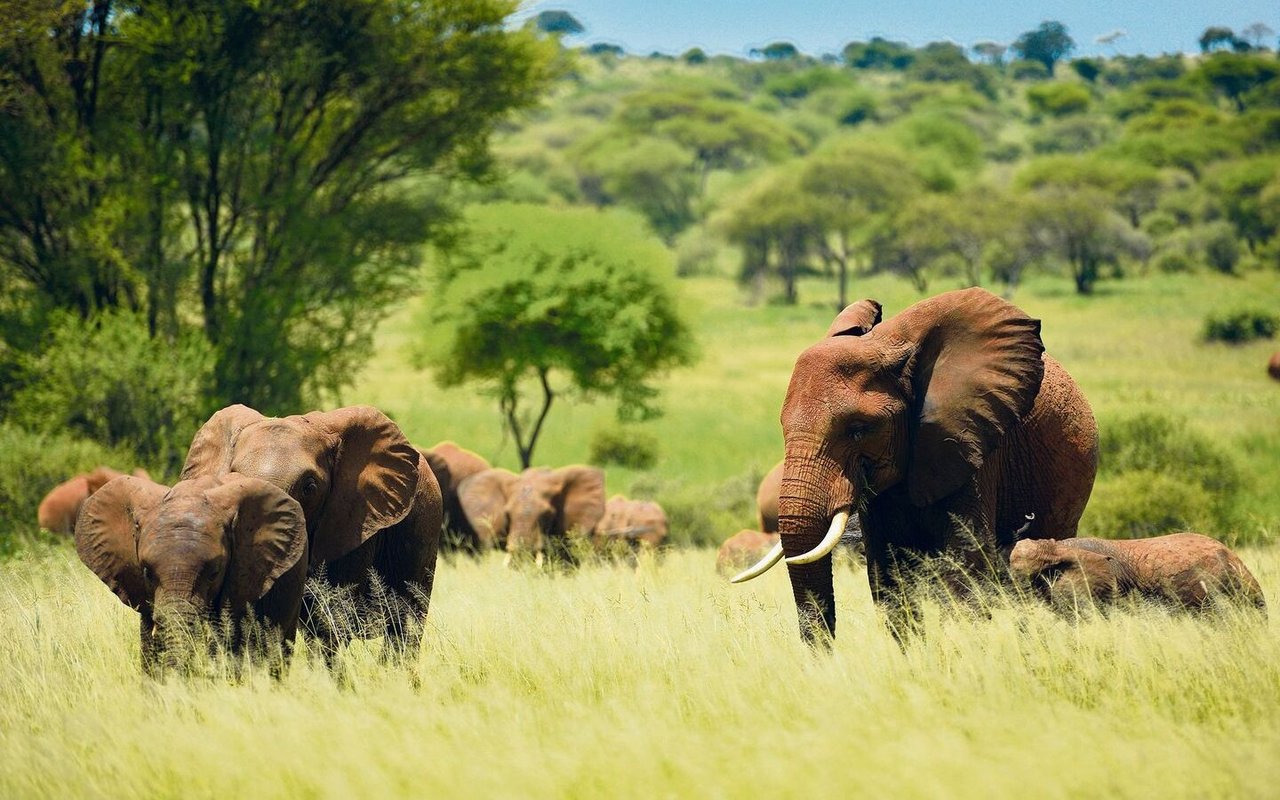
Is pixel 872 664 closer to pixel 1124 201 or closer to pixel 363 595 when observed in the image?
pixel 363 595

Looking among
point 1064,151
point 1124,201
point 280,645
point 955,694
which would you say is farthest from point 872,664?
point 1064,151

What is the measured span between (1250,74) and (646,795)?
120 metres

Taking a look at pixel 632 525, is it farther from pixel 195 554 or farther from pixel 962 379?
pixel 195 554

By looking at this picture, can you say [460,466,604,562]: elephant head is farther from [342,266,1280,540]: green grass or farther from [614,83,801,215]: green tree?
[614,83,801,215]: green tree

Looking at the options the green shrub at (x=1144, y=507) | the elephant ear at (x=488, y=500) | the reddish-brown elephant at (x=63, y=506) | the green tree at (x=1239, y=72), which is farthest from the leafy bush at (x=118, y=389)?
the green tree at (x=1239, y=72)

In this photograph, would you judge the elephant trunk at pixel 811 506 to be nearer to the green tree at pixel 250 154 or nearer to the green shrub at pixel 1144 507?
the green shrub at pixel 1144 507

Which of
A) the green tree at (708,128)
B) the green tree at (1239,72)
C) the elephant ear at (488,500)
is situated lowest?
the elephant ear at (488,500)

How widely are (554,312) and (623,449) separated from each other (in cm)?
440

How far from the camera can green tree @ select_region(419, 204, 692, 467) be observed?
2878 centimetres

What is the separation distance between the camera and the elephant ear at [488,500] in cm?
1866

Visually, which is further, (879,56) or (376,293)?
(879,56)

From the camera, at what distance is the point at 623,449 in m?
32.6

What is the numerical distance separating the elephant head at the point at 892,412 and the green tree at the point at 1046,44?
169103 mm

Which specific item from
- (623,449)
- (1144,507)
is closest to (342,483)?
(1144,507)
